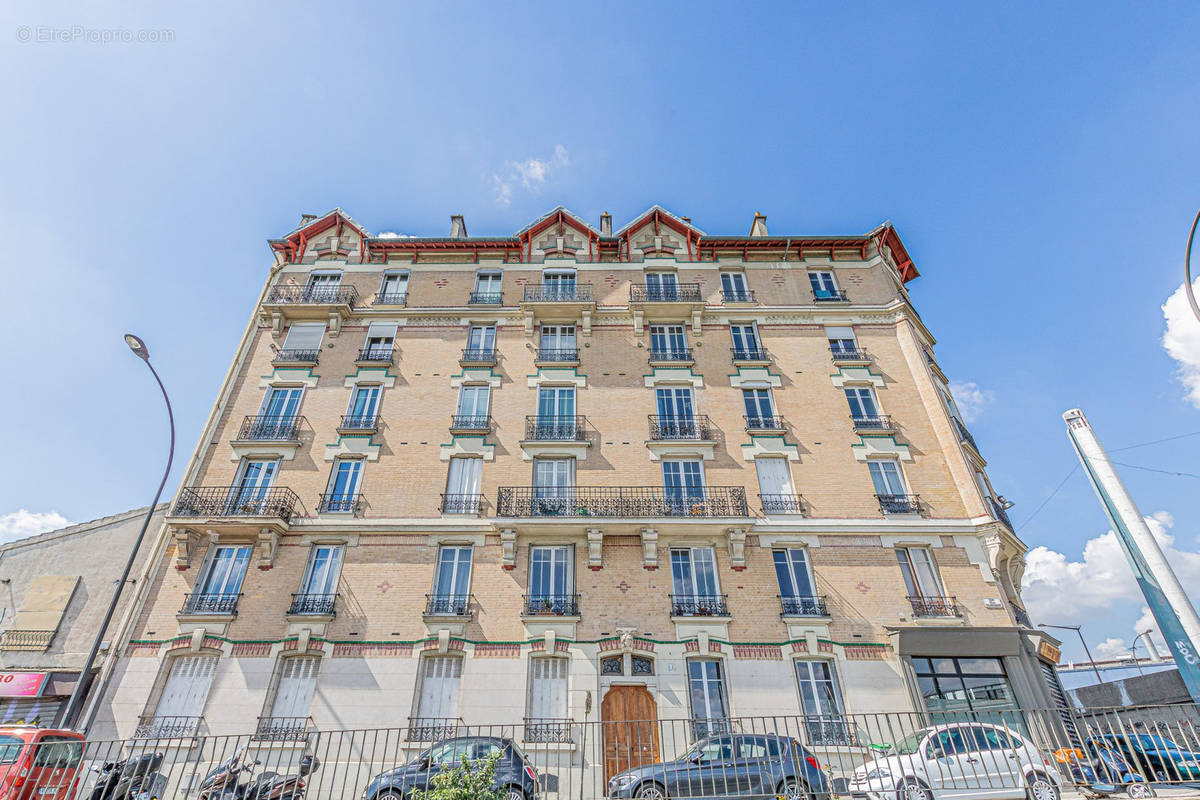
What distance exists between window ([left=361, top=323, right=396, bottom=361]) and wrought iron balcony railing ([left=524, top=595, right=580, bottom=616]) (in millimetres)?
11007

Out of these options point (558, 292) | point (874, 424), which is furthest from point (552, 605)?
point (874, 424)

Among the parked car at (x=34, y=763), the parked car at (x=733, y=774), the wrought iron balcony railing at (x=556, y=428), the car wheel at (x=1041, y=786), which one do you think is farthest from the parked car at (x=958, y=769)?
the parked car at (x=34, y=763)

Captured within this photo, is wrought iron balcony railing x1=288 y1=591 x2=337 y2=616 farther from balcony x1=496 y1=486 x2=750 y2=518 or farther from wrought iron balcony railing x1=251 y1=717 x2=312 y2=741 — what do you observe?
balcony x1=496 y1=486 x2=750 y2=518

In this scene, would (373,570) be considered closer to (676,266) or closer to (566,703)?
(566,703)

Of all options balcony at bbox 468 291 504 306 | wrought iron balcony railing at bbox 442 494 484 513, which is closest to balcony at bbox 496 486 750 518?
wrought iron balcony railing at bbox 442 494 484 513

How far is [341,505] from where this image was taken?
18656 millimetres

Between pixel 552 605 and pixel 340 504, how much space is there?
787 centimetres

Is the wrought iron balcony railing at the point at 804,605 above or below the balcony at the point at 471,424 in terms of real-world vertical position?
below

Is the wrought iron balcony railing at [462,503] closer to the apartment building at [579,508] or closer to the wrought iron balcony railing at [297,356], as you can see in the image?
the apartment building at [579,508]

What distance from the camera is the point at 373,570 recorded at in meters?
17.6

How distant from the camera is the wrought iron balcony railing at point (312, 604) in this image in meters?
16.7

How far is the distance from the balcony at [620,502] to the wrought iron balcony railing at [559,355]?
212 inches

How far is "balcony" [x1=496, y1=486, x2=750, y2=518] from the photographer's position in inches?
710

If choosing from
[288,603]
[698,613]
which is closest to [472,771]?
[698,613]
